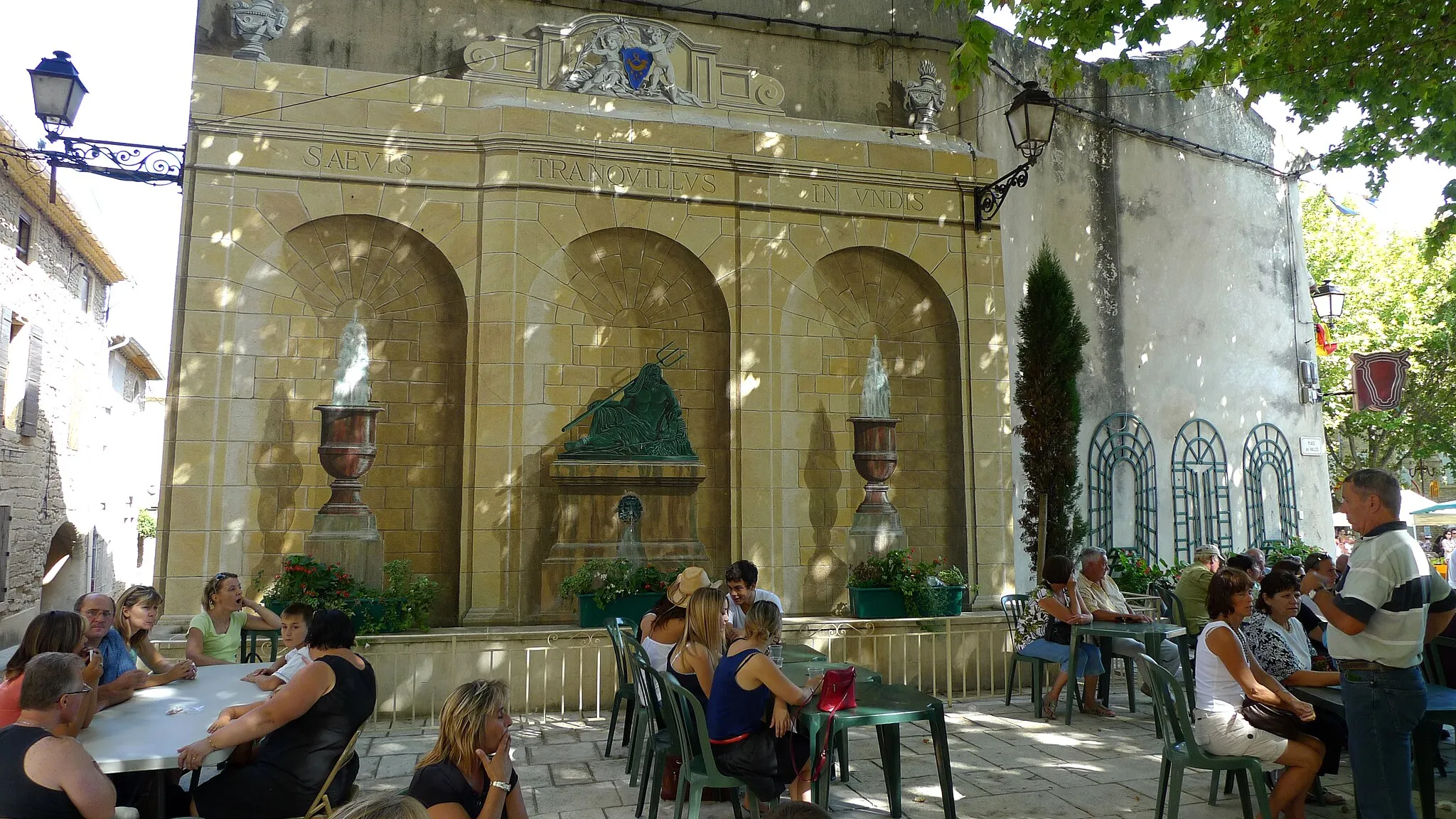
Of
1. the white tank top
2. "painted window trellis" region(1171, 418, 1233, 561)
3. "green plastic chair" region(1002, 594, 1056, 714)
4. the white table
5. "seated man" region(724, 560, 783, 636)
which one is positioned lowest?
"green plastic chair" region(1002, 594, 1056, 714)

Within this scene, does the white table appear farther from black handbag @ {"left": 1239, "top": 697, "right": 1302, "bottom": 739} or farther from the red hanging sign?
Result: the red hanging sign

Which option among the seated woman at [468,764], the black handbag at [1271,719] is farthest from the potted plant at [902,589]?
the seated woman at [468,764]

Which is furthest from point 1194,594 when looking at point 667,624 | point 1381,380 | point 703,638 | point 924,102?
point 1381,380

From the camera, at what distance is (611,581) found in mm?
8023

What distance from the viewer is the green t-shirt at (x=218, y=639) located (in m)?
5.83

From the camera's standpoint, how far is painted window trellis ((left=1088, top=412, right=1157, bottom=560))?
11.3 metres

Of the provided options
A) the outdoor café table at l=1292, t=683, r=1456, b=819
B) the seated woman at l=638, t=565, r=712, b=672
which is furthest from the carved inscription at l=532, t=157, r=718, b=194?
the outdoor café table at l=1292, t=683, r=1456, b=819

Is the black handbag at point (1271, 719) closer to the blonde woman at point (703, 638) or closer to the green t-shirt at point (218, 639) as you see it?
the blonde woman at point (703, 638)

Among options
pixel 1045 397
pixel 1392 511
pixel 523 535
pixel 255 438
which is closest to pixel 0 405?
pixel 255 438

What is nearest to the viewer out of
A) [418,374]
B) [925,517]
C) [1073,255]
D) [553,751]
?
[553,751]

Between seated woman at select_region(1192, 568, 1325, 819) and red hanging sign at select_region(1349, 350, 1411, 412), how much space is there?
10.2 m

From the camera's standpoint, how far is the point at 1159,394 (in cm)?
1198

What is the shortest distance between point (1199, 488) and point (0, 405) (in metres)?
15.7

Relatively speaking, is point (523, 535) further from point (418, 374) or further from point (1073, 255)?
point (1073, 255)
